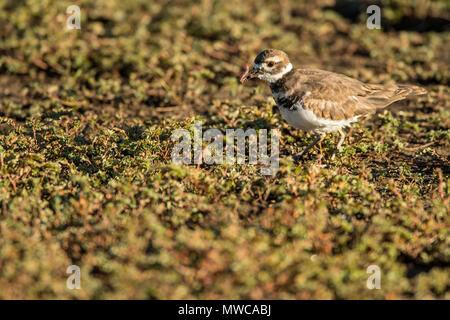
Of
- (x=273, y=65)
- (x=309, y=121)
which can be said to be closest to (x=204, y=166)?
(x=309, y=121)

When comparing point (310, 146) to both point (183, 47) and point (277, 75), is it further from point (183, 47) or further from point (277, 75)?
point (183, 47)

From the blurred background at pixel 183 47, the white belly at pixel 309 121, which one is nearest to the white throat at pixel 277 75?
the white belly at pixel 309 121

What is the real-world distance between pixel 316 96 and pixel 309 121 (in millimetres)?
361

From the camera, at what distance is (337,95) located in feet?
22.8

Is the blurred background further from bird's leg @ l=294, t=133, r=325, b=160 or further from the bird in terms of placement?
bird's leg @ l=294, t=133, r=325, b=160

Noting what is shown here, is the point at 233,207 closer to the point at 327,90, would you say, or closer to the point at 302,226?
the point at 302,226

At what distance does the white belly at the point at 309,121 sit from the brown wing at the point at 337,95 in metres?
0.06

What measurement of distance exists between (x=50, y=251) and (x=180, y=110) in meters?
4.24

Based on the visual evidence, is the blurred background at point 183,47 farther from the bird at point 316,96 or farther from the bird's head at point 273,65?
the bird at point 316,96

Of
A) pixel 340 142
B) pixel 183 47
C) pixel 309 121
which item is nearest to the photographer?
pixel 309 121

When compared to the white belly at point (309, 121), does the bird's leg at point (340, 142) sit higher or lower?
lower

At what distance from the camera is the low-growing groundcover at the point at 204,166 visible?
192 inches

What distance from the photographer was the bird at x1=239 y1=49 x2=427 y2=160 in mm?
6762
